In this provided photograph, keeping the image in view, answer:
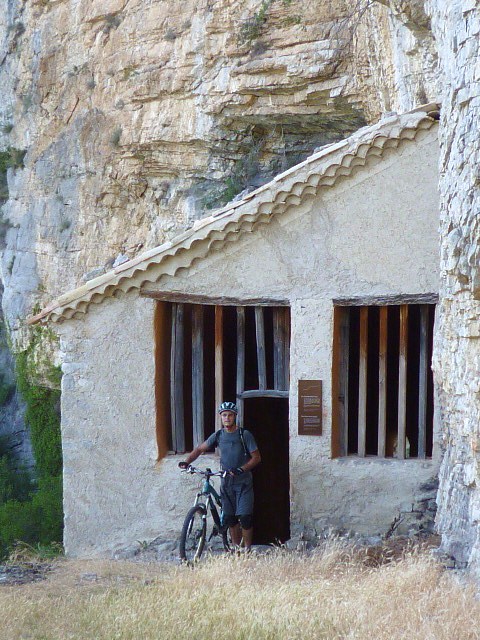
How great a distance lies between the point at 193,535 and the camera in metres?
10.8

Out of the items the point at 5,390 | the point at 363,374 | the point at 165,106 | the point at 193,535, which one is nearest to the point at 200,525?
the point at 193,535

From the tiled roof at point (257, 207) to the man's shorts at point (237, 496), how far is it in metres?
2.65

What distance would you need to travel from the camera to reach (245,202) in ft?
36.3

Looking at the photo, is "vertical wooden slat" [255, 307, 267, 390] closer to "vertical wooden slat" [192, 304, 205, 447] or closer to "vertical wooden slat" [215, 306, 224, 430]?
"vertical wooden slat" [215, 306, 224, 430]

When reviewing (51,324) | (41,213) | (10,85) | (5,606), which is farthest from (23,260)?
(5,606)

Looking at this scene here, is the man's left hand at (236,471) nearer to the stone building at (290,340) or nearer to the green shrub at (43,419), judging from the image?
the stone building at (290,340)

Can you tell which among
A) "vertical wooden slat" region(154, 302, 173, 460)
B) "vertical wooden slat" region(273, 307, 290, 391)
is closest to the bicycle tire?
"vertical wooden slat" region(154, 302, 173, 460)

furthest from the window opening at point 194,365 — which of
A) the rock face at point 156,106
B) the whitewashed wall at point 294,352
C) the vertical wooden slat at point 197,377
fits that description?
the rock face at point 156,106

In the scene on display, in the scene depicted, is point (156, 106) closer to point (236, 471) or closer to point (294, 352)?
point (294, 352)

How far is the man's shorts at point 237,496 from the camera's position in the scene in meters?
10.8

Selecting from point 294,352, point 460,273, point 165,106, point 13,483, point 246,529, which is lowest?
point 13,483

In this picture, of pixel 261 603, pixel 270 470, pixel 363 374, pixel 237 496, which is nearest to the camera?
pixel 261 603

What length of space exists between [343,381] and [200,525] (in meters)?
2.48

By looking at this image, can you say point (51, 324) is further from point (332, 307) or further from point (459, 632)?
point (459, 632)
